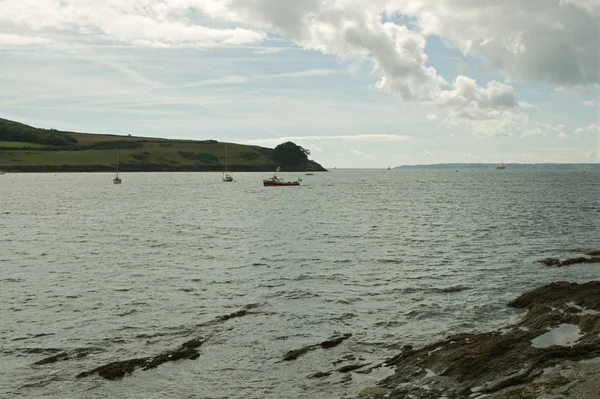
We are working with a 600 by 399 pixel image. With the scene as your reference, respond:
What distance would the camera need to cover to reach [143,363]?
19.7 metres

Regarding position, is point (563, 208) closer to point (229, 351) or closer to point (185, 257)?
point (185, 257)

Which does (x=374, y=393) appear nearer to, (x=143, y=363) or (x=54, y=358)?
(x=143, y=363)

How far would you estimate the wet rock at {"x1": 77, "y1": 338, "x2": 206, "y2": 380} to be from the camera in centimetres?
1864

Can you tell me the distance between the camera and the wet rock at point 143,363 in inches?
734

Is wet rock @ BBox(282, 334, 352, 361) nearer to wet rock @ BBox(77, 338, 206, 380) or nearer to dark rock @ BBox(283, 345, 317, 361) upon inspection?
dark rock @ BBox(283, 345, 317, 361)

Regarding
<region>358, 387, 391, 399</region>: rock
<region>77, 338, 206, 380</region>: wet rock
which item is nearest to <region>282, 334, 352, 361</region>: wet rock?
<region>77, 338, 206, 380</region>: wet rock

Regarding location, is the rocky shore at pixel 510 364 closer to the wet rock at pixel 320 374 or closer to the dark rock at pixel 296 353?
the wet rock at pixel 320 374

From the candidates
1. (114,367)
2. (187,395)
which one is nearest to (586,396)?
(187,395)

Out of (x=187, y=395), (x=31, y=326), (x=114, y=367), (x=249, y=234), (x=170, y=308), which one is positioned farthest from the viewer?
(x=249, y=234)

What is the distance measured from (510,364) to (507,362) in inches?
5.3

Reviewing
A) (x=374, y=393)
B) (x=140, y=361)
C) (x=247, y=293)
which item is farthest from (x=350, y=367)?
(x=247, y=293)

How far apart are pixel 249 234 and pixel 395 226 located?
734 inches

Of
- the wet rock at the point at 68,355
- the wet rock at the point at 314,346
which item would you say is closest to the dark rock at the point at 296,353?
the wet rock at the point at 314,346

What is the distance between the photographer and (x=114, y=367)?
1906 cm
